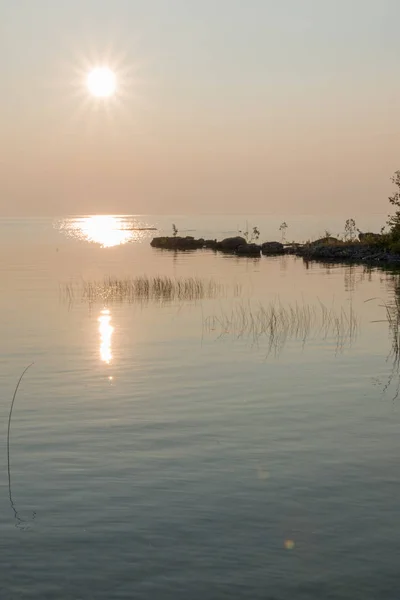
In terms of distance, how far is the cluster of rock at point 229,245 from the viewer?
330 feet

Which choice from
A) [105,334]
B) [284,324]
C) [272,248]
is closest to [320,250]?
[272,248]

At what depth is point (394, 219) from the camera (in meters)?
76.1

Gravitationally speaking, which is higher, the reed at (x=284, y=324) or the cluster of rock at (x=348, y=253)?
the cluster of rock at (x=348, y=253)

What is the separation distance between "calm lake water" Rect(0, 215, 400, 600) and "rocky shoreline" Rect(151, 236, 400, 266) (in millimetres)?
50009

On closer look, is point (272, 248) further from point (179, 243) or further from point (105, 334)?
point (105, 334)

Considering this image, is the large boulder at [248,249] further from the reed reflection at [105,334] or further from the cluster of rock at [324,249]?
the reed reflection at [105,334]

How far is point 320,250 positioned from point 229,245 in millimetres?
19779

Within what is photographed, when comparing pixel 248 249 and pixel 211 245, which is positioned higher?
pixel 211 245

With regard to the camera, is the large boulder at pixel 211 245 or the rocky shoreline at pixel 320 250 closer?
the rocky shoreline at pixel 320 250

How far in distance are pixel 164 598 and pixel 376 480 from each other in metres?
5.43

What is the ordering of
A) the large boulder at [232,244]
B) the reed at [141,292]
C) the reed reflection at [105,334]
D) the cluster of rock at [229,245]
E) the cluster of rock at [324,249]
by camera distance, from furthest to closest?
1. the large boulder at [232,244]
2. the cluster of rock at [229,245]
3. the cluster of rock at [324,249]
4. the reed at [141,292]
5. the reed reflection at [105,334]

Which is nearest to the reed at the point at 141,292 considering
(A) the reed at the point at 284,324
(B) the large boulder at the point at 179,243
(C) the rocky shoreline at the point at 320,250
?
(A) the reed at the point at 284,324

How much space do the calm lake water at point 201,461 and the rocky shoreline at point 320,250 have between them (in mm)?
50009

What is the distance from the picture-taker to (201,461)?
15.3 metres
